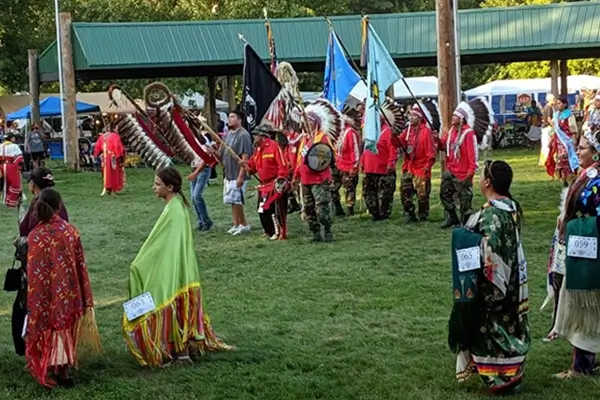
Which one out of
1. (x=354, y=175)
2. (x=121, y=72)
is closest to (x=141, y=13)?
(x=121, y=72)

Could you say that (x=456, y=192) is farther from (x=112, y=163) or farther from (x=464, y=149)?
(x=112, y=163)

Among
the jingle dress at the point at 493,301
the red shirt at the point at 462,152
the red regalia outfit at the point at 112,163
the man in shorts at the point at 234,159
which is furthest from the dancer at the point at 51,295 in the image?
the red regalia outfit at the point at 112,163

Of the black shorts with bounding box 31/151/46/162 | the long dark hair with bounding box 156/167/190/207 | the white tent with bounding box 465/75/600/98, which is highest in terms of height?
the white tent with bounding box 465/75/600/98

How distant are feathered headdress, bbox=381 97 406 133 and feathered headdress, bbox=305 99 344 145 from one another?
1.15 meters

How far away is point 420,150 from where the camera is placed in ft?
40.6

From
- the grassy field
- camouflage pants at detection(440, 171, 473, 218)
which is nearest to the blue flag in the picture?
the grassy field

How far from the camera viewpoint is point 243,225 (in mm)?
12461

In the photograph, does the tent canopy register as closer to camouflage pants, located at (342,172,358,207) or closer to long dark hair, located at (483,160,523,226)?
camouflage pants, located at (342,172,358,207)

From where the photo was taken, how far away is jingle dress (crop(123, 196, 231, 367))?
5.93 meters

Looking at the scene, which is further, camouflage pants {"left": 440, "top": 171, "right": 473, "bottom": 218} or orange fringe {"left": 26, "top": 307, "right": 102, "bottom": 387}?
camouflage pants {"left": 440, "top": 171, "right": 473, "bottom": 218}

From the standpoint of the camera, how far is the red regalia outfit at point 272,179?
11.3 metres

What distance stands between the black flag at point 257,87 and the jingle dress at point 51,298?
22.3 ft

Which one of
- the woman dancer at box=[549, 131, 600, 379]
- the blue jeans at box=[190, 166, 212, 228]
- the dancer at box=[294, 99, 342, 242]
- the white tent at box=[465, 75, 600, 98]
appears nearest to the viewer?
the woman dancer at box=[549, 131, 600, 379]

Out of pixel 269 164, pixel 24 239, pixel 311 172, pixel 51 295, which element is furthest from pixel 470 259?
pixel 269 164
